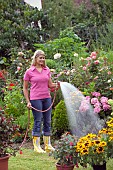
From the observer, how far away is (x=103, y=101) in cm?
863

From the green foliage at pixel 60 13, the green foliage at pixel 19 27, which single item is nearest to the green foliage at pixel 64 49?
the green foliage at pixel 19 27

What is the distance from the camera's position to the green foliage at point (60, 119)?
350 inches

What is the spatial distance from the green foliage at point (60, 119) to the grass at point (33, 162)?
3.64 feet

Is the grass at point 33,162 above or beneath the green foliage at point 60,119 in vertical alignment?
beneath

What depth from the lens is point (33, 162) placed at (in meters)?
7.17

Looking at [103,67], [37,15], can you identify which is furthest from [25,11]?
[103,67]

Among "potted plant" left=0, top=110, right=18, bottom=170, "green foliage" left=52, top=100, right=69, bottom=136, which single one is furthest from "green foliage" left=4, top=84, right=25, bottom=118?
"potted plant" left=0, top=110, right=18, bottom=170

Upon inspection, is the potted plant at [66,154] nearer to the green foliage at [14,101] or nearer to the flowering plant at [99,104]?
the flowering plant at [99,104]

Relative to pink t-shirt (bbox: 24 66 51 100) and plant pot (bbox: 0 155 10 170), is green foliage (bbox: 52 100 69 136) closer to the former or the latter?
pink t-shirt (bbox: 24 66 51 100)

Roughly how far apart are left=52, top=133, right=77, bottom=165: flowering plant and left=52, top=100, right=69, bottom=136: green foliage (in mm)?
2822

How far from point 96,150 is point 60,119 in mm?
3366

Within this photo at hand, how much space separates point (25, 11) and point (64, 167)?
1077 cm

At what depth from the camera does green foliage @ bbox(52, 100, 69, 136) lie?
8.90 metres

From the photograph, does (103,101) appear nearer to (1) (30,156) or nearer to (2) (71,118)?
(2) (71,118)
